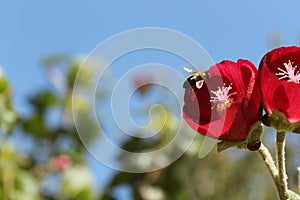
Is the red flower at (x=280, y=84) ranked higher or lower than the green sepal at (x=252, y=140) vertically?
higher

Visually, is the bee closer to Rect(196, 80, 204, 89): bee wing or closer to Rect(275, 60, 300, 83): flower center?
Rect(196, 80, 204, 89): bee wing

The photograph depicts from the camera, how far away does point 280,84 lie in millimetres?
1060

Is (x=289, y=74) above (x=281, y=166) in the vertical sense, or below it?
above

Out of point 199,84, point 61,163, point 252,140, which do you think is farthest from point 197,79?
point 61,163

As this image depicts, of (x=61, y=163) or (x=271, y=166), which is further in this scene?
(x=61, y=163)

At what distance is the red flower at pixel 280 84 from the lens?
106 cm

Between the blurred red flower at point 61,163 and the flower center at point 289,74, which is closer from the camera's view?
the flower center at point 289,74

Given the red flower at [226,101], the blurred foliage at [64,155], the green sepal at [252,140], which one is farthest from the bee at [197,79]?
the blurred foliage at [64,155]

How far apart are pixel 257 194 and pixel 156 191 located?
5.30 metres

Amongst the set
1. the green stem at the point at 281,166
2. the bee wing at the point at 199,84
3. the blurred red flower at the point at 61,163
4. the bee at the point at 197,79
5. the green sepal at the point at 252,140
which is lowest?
the green stem at the point at 281,166

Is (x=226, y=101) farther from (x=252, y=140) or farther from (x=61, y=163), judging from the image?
(x=61, y=163)

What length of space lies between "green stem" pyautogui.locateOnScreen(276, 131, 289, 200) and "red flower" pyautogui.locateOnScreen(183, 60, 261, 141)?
5 cm

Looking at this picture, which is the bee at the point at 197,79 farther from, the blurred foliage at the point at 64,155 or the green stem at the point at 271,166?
the blurred foliage at the point at 64,155

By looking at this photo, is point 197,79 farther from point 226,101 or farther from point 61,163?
point 61,163
